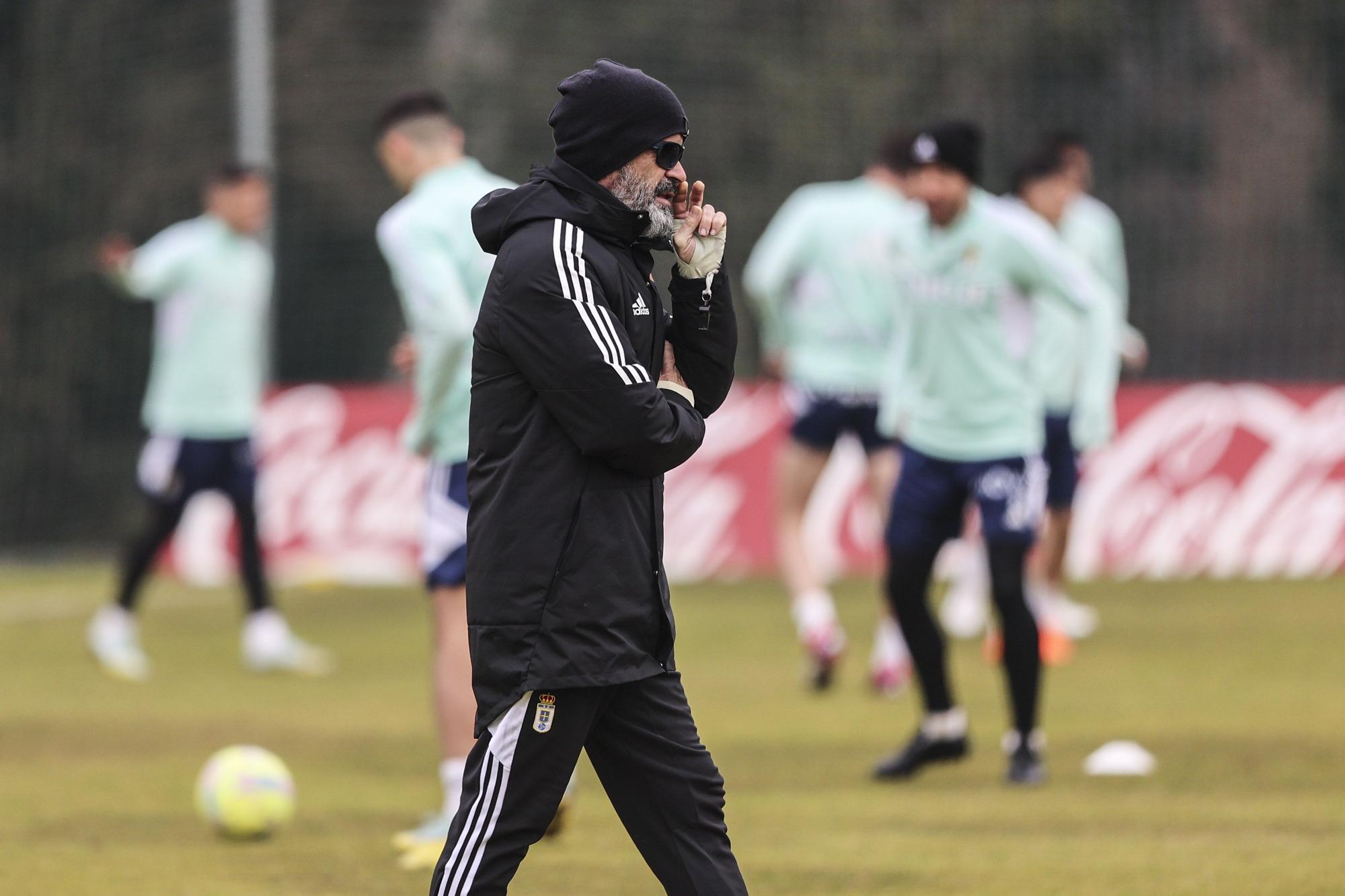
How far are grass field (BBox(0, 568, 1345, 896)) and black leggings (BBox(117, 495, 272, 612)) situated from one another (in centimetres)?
49

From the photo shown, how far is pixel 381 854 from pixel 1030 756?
2.49 m

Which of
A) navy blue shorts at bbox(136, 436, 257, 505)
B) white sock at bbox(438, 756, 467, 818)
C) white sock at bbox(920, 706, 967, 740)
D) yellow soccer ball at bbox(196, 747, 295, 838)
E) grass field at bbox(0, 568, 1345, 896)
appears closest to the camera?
grass field at bbox(0, 568, 1345, 896)

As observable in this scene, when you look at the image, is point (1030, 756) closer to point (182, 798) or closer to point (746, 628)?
point (182, 798)

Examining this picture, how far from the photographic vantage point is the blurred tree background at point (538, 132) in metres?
17.4

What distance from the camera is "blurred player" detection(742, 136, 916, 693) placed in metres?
10.5

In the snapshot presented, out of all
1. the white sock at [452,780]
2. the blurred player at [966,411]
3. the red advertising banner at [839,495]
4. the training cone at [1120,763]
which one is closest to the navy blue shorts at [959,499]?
the blurred player at [966,411]

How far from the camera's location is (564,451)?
435cm

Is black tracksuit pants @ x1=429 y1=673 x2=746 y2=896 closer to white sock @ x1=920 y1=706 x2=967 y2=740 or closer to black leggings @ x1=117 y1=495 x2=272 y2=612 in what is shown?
white sock @ x1=920 y1=706 x2=967 y2=740

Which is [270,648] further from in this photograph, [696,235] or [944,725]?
[696,235]

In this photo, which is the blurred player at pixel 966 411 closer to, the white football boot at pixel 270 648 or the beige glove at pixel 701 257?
the beige glove at pixel 701 257

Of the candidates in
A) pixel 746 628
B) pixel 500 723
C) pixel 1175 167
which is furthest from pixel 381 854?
pixel 1175 167

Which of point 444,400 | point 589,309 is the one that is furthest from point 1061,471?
point 589,309

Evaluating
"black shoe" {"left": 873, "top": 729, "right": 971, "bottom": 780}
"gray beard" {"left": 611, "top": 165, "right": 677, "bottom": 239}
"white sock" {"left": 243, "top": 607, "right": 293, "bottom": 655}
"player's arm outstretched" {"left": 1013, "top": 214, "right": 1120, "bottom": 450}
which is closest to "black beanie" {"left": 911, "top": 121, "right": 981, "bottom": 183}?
"player's arm outstretched" {"left": 1013, "top": 214, "right": 1120, "bottom": 450}

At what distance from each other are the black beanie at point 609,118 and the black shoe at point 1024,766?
153 inches
